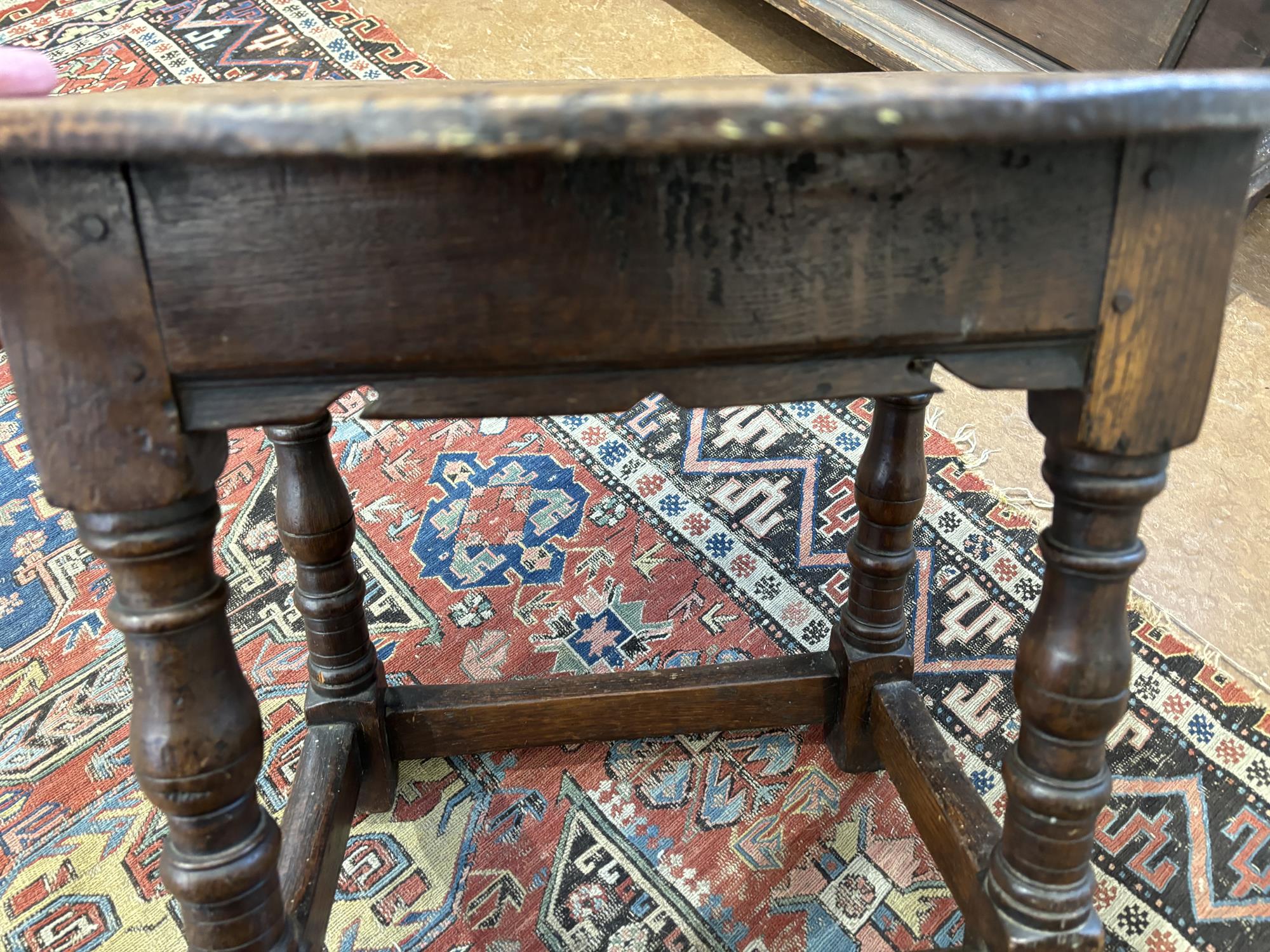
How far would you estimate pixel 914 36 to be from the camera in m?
2.57

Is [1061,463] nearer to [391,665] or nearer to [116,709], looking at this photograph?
[391,665]

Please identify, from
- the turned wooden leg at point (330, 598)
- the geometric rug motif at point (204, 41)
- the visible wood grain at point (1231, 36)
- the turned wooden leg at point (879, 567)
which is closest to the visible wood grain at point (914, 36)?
the visible wood grain at point (1231, 36)

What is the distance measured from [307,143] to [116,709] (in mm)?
1214

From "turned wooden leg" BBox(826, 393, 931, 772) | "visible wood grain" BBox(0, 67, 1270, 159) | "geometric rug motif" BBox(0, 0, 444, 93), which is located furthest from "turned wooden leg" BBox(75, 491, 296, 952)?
"geometric rug motif" BBox(0, 0, 444, 93)

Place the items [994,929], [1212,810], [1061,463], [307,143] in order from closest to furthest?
[307,143] < [1061,463] < [994,929] < [1212,810]

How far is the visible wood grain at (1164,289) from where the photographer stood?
630 millimetres

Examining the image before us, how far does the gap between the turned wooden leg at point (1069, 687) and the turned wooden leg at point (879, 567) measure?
439 millimetres

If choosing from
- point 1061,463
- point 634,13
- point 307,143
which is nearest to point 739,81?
point 307,143

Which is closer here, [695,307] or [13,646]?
[695,307]

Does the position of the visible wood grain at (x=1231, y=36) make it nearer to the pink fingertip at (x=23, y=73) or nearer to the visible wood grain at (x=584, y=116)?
the visible wood grain at (x=584, y=116)

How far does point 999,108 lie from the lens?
55 cm

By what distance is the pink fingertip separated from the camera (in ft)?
2.02

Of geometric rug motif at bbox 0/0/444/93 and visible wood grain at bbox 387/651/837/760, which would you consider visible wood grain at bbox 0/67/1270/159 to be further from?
geometric rug motif at bbox 0/0/444/93

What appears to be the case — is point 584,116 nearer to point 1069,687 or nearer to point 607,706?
point 1069,687
